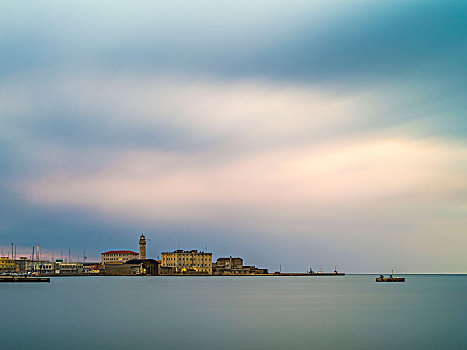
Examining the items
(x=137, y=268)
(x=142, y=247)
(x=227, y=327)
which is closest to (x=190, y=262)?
(x=142, y=247)

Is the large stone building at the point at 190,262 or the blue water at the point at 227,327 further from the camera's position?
the large stone building at the point at 190,262

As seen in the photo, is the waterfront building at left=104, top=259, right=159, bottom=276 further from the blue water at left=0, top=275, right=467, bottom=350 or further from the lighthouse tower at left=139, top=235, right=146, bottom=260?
Answer: the blue water at left=0, top=275, right=467, bottom=350

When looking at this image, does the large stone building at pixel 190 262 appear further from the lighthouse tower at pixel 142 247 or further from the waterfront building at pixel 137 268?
the lighthouse tower at pixel 142 247

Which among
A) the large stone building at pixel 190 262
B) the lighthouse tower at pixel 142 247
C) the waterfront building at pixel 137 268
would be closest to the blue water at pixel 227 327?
the waterfront building at pixel 137 268

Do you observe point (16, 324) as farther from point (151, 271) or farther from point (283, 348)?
point (151, 271)

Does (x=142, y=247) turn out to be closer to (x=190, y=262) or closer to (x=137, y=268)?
(x=137, y=268)

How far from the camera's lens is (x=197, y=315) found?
46562 mm

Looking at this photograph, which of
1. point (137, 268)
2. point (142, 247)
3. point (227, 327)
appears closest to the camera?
point (227, 327)

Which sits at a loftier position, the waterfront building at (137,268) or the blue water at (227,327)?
the blue water at (227,327)

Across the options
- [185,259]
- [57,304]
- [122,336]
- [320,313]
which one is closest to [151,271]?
[185,259]

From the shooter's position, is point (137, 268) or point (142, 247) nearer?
point (137, 268)

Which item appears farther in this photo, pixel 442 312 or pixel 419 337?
pixel 442 312

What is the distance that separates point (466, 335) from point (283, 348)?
1398 centimetres

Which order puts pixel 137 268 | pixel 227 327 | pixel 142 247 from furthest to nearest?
pixel 142 247, pixel 137 268, pixel 227 327
